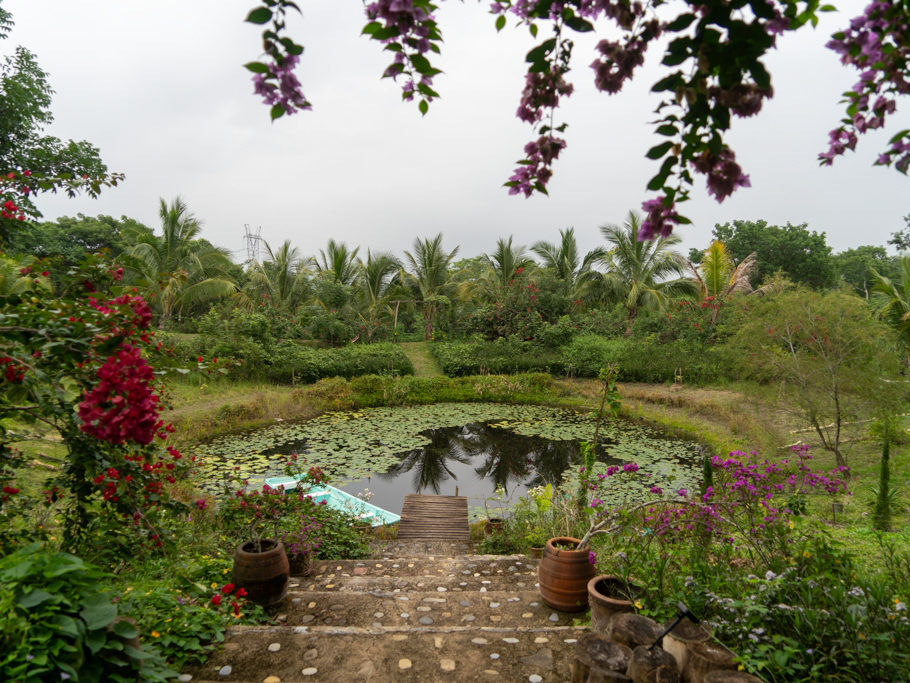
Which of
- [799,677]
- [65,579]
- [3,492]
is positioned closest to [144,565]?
[3,492]

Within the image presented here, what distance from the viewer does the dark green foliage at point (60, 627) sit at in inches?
52.9

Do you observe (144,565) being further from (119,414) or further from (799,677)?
(799,677)

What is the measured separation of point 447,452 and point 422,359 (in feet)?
26.0

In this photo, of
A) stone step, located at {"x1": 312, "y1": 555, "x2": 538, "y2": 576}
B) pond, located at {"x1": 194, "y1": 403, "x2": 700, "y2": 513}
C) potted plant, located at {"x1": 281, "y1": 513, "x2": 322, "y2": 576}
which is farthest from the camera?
pond, located at {"x1": 194, "y1": 403, "x2": 700, "y2": 513}

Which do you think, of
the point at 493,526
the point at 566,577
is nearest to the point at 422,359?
the point at 493,526

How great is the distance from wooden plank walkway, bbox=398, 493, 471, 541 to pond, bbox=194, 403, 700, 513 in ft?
2.00

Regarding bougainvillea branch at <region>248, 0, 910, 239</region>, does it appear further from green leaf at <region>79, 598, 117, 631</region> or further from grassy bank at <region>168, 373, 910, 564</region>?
grassy bank at <region>168, 373, 910, 564</region>

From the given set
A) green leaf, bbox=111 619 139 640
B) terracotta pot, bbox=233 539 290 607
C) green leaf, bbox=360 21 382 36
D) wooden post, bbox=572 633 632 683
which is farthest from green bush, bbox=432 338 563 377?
green leaf, bbox=360 21 382 36

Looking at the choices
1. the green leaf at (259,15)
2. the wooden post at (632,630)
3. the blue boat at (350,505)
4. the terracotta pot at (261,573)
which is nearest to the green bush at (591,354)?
the blue boat at (350,505)

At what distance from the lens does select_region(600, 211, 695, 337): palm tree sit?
16641 mm

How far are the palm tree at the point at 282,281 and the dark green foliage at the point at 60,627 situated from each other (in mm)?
15888

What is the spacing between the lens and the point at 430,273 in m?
19.4

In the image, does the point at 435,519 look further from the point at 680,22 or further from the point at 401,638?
the point at 680,22

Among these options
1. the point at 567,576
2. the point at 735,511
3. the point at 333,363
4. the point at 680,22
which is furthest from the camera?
the point at 333,363
